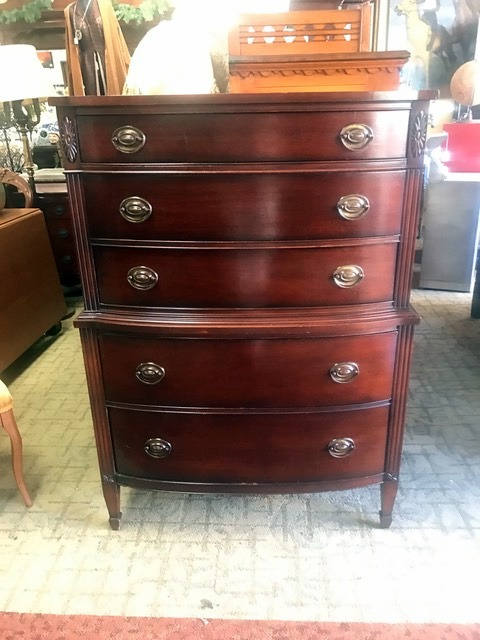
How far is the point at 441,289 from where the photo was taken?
3.51m

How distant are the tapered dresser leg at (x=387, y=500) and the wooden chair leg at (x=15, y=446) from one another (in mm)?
1097

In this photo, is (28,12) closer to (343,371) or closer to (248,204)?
(248,204)

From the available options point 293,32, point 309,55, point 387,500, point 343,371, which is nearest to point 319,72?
point 309,55

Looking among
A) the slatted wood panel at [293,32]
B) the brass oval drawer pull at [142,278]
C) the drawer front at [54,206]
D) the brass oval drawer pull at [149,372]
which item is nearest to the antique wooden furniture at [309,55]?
the slatted wood panel at [293,32]

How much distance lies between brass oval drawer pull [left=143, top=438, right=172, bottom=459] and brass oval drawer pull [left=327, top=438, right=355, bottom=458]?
44 cm

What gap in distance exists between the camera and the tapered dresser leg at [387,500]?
158 cm

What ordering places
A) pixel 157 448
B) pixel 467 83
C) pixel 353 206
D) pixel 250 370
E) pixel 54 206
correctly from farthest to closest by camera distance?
pixel 54 206 < pixel 467 83 < pixel 157 448 < pixel 250 370 < pixel 353 206

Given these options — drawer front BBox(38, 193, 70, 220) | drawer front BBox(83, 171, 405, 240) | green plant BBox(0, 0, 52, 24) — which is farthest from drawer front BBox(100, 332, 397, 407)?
green plant BBox(0, 0, 52, 24)

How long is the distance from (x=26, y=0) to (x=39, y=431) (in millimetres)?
2312

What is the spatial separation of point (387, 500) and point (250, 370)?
23.4 inches

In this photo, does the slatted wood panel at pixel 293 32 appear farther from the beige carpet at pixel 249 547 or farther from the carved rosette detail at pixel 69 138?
the beige carpet at pixel 249 547

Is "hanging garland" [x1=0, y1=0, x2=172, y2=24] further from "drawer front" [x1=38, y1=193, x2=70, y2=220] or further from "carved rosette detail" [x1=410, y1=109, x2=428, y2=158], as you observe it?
"carved rosette detail" [x1=410, y1=109, x2=428, y2=158]

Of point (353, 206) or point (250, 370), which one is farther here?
point (250, 370)

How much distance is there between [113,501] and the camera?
1635mm
